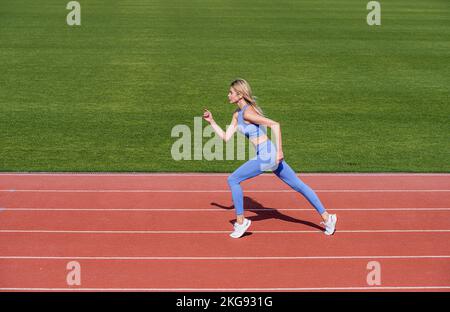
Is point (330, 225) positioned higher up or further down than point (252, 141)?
further down

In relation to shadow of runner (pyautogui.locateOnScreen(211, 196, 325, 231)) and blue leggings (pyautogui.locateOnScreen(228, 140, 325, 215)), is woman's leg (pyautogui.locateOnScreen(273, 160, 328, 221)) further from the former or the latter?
shadow of runner (pyautogui.locateOnScreen(211, 196, 325, 231))

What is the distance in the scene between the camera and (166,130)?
625 inches

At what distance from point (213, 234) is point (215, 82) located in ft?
34.9

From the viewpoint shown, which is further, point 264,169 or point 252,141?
point 252,141

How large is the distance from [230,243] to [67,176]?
4.04m

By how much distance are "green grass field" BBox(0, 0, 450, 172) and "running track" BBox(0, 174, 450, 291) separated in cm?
112

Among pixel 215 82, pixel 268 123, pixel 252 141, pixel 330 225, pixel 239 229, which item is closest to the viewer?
pixel 268 123

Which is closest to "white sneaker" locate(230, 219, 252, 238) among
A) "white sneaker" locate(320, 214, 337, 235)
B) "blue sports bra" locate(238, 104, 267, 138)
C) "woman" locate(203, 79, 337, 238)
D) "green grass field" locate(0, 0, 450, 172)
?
"woman" locate(203, 79, 337, 238)

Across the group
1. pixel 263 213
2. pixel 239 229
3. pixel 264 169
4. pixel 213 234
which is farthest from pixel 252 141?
pixel 263 213

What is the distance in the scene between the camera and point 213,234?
10156 millimetres

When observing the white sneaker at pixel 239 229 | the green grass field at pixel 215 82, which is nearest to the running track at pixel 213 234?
the white sneaker at pixel 239 229

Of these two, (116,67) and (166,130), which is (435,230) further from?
(116,67)

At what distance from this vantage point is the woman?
378 inches

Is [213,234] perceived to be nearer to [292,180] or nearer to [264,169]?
[264,169]
